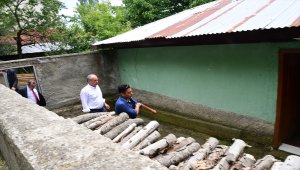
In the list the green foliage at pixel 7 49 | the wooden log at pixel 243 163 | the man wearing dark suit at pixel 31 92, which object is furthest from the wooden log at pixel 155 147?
the green foliage at pixel 7 49

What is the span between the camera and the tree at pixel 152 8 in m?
14.5

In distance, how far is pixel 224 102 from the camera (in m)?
7.41

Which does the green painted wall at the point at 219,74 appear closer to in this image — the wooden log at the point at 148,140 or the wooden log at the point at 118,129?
the wooden log at the point at 118,129

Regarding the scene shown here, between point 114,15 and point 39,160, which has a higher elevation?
point 114,15

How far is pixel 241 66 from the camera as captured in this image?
22.0 ft

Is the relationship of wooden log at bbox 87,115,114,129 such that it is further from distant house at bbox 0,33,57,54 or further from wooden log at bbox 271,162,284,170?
distant house at bbox 0,33,57,54

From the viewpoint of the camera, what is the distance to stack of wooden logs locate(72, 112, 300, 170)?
8.86 ft

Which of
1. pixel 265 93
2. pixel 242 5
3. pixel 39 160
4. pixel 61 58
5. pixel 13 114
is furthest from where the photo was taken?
pixel 61 58

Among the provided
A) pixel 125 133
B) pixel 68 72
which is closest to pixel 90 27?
pixel 68 72

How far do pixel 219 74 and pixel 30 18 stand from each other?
9.27m

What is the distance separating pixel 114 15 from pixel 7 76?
9.52 metres

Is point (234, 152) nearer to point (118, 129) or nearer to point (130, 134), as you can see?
point (130, 134)

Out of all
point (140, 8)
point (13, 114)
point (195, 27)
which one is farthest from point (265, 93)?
point (140, 8)

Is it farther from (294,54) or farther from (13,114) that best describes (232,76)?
(13,114)
